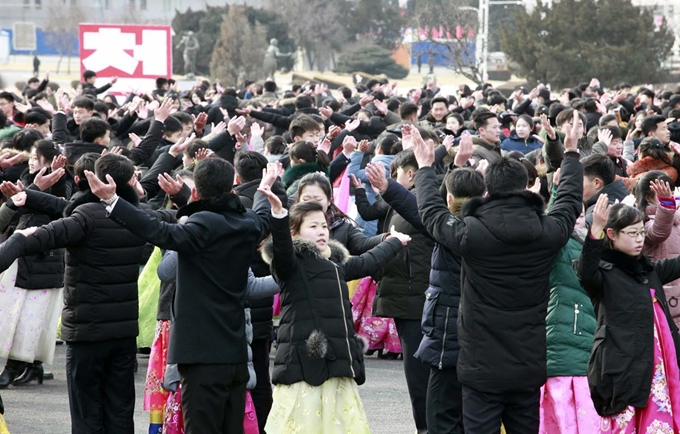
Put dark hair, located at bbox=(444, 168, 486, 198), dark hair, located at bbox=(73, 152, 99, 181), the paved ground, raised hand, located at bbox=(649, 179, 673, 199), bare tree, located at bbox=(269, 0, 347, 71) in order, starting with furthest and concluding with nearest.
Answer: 1. bare tree, located at bbox=(269, 0, 347, 71)
2. the paved ground
3. dark hair, located at bbox=(73, 152, 99, 181)
4. raised hand, located at bbox=(649, 179, 673, 199)
5. dark hair, located at bbox=(444, 168, 486, 198)

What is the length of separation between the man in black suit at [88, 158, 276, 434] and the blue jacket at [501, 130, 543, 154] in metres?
7.62

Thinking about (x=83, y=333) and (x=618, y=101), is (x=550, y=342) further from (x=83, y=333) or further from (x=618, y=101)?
(x=618, y=101)

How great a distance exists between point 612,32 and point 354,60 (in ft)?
69.4

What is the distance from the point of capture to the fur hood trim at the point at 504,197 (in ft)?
18.4

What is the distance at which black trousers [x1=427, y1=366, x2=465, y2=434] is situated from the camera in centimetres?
633

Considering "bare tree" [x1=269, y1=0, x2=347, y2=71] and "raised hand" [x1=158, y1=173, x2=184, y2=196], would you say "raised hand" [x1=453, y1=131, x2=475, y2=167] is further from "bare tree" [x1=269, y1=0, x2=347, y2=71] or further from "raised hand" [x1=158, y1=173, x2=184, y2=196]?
"bare tree" [x1=269, y1=0, x2=347, y2=71]

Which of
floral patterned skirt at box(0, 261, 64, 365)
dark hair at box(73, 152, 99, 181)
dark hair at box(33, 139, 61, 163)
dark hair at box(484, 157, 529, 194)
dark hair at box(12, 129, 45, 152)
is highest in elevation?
dark hair at box(484, 157, 529, 194)

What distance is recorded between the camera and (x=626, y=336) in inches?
227

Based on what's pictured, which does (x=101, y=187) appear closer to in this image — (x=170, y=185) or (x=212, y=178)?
(x=212, y=178)

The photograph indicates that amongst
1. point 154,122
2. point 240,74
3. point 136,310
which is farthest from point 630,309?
point 240,74

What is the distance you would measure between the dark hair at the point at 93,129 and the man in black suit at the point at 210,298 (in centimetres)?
420

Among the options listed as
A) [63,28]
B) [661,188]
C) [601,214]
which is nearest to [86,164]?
[601,214]

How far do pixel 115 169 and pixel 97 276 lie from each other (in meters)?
0.77

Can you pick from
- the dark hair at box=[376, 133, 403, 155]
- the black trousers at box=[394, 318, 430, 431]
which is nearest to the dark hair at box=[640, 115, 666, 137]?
the dark hair at box=[376, 133, 403, 155]
